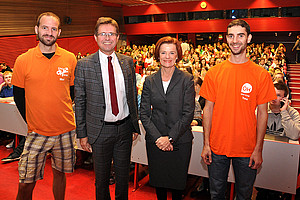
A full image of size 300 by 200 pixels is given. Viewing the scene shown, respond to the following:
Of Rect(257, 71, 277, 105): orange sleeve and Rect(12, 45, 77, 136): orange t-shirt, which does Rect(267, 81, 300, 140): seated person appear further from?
Rect(12, 45, 77, 136): orange t-shirt

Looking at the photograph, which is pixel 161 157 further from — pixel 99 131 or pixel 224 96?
pixel 224 96

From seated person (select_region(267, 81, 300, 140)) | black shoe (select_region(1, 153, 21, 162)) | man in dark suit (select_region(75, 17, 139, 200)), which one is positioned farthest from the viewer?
black shoe (select_region(1, 153, 21, 162))

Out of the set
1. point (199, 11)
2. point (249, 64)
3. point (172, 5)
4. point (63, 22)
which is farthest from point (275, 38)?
point (249, 64)

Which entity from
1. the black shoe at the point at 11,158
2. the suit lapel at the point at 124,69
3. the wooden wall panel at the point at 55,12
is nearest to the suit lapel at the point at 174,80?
the suit lapel at the point at 124,69

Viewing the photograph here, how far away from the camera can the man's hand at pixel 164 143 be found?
6.54ft

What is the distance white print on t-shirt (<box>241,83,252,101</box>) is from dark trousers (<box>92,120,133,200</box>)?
899mm

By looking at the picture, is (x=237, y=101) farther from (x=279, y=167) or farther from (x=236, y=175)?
(x=279, y=167)

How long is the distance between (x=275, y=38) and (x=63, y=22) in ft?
A: 39.2

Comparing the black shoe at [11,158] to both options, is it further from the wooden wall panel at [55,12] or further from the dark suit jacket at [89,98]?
the wooden wall panel at [55,12]

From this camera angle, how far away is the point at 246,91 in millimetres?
1866

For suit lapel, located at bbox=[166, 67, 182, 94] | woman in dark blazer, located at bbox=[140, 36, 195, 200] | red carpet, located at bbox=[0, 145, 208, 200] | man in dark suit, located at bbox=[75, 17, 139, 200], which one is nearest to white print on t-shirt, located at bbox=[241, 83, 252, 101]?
woman in dark blazer, located at bbox=[140, 36, 195, 200]

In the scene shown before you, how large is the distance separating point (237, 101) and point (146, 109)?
697mm

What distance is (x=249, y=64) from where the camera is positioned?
6.22 ft

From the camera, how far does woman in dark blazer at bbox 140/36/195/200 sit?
2.01 m
